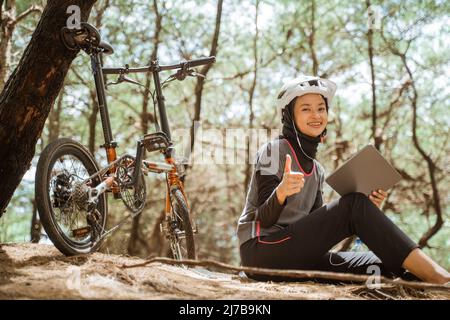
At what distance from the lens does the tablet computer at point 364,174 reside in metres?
2.78

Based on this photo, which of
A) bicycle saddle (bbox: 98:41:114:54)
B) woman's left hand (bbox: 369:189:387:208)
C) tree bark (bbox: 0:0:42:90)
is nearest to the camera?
woman's left hand (bbox: 369:189:387:208)

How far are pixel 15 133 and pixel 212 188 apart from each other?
7.66m

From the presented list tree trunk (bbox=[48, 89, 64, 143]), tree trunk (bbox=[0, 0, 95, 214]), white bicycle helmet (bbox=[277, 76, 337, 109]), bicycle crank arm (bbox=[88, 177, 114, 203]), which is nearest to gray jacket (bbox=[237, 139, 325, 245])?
white bicycle helmet (bbox=[277, 76, 337, 109])

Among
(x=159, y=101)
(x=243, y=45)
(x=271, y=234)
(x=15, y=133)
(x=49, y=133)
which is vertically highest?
(x=243, y=45)

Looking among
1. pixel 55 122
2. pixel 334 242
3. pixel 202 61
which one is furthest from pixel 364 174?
pixel 55 122

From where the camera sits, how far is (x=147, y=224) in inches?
369

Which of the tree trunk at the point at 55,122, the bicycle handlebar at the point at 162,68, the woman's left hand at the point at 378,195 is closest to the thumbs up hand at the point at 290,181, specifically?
the woman's left hand at the point at 378,195

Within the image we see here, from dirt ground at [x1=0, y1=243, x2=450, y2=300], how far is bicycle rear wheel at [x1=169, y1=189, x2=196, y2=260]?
0.70 metres

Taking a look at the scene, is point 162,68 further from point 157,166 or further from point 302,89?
point 302,89

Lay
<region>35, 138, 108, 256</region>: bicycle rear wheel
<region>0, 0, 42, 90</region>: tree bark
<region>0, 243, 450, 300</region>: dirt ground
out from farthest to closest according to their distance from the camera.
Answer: <region>0, 0, 42, 90</region>: tree bark
<region>35, 138, 108, 256</region>: bicycle rear wheel
<region>0, 243, 450, 300</region>: dirt ground

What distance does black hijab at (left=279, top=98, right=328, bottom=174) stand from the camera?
304 cm

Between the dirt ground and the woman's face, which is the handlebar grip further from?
the dirt ground
